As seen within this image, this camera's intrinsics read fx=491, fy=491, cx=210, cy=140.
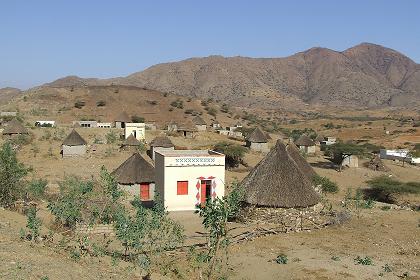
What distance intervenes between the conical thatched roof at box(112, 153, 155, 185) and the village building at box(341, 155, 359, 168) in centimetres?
2331

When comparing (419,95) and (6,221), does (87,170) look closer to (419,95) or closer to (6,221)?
(6,221)

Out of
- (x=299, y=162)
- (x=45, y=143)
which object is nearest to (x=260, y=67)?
(x=45, y=143)

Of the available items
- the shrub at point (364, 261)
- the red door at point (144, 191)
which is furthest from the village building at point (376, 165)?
the shrub at point (364, 261)

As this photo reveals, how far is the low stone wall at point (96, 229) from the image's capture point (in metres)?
16.6

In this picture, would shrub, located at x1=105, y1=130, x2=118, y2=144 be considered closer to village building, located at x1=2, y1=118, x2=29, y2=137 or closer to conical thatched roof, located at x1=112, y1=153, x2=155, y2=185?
village building, located at x1=2, y1=118, x2=29, y2=137

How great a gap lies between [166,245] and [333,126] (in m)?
83.4

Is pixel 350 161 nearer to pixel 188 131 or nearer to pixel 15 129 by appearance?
pixel 188 131

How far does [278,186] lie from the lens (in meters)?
20.5

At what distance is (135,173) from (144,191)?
115 centimetres

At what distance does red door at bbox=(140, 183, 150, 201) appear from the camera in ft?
88.8

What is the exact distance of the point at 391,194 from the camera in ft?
109

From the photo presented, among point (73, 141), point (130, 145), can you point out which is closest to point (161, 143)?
point (130, 145)

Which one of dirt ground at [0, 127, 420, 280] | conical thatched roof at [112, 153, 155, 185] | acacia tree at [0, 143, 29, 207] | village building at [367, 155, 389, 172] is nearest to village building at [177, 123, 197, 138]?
village building at [367, 155, 389, 172]

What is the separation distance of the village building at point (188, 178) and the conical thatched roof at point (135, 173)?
2.82m
